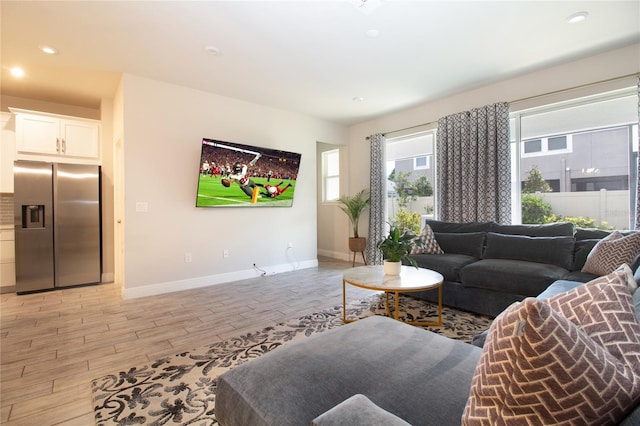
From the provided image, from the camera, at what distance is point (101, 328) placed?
2.78 meters

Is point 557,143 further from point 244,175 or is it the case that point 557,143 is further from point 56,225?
point 56,225

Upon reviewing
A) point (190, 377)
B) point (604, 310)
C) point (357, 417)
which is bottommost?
point (190, 377)

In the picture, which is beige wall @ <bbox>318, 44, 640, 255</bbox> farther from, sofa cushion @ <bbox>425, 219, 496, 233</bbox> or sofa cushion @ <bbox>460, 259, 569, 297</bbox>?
sofa cushion @ <bbox>460, 259, 569, 297</bbox>

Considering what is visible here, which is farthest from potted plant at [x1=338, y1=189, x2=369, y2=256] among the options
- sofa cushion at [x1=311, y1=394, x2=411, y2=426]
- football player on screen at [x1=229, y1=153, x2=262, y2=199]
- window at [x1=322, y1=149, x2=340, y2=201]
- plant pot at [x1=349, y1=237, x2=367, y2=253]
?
sofa cushion at [x1=311, y1=394, x2=411, y2=426]

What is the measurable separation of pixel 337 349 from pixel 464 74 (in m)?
3.80

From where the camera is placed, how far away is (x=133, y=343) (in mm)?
2465

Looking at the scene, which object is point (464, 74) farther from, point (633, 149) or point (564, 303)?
point (564, 303)

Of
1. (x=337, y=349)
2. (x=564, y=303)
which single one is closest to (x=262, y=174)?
(x=337, y=349)

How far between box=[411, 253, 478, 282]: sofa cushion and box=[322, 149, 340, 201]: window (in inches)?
128

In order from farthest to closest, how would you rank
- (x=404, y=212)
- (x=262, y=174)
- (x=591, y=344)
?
(x=404, y=212)
(x=262, y=174)
(x=591, y=344)

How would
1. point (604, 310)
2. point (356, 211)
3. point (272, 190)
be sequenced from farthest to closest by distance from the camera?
point (356, 211) → point (272, 190) → point (604, 310)

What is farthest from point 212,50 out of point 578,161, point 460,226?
point 578,161

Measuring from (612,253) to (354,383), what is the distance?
8.70 ft

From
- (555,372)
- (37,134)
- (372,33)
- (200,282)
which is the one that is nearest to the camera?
(555,372)
